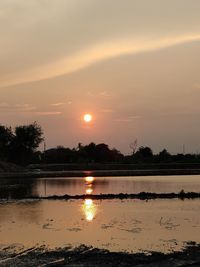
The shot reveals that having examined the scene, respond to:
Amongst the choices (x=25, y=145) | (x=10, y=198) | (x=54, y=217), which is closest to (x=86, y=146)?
(x=25, y=145)

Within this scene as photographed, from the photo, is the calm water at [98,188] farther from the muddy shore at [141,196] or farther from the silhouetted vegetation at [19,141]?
the silhouetted vegetation at [19,141]

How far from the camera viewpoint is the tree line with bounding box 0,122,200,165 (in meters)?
121

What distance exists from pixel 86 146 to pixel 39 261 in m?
146

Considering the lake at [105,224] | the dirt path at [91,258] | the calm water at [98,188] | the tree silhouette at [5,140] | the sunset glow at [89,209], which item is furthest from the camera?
the tree silhouette at [5,140]

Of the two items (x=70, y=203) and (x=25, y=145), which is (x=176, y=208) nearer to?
(x=70, y=203)

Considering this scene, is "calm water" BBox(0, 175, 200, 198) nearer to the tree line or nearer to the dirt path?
the dirt path

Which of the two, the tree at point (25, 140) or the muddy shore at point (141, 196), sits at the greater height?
the tree at point (25, 140)

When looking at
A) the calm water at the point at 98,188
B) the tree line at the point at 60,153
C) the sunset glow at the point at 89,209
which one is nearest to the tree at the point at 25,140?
the tree line at the point at 60,153

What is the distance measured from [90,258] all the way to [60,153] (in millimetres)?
140251

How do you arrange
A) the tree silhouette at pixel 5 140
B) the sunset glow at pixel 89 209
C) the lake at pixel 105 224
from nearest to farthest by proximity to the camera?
the lake at pixel 105 224 → the sunset glow at pixel 89 209 → the tree silhouette at pixel 5 140

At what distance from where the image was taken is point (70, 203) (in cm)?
3241

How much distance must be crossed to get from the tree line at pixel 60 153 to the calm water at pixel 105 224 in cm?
8845

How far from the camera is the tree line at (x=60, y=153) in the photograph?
12075 centimetres

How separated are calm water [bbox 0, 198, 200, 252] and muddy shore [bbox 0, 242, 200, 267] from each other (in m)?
0.96
